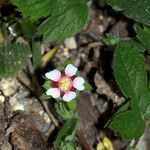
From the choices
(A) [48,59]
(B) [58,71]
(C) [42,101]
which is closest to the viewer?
(B) [58,71]

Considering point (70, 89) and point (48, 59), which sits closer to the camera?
point (70, 89)

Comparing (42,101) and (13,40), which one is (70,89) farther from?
(13,40)

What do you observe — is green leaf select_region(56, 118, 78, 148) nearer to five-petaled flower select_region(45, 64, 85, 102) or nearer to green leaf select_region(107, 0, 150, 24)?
five-petaled flower select_region(45, 64, 85, 102)

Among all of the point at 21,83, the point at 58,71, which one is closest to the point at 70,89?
the point at 58,71

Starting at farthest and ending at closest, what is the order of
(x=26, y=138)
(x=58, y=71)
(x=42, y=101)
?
(x=42, y=101), (x=26, y=138), (x=58, y=71)

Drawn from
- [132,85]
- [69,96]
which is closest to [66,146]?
[69,96]

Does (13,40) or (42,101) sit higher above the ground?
(13,40)

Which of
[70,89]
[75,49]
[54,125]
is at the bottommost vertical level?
[54,125]

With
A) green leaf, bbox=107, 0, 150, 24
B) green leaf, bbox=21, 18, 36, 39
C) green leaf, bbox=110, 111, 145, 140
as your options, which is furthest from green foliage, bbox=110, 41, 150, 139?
green leaf, bbox=21, 18, 36, 39
